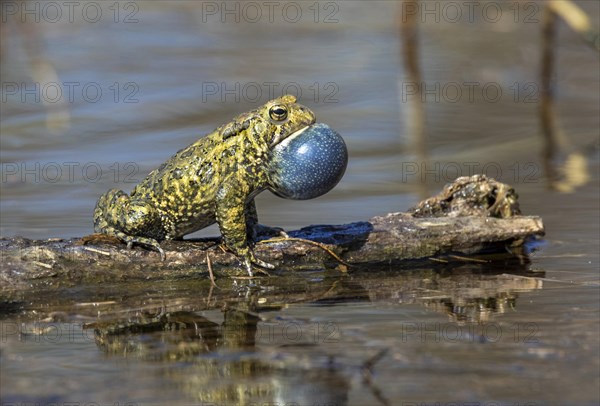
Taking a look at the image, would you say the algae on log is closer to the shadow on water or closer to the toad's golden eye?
the shadow on water

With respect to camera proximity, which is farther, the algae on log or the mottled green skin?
the mottled green skin

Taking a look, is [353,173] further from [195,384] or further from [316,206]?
[195,384]

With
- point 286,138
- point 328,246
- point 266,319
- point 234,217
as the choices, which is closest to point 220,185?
point 234,217

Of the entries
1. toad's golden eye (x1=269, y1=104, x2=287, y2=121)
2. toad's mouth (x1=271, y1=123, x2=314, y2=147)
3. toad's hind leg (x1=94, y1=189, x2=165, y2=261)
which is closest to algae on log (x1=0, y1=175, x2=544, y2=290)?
toad's hind leg (x1=94, y1=189, x2=165, y2=261)

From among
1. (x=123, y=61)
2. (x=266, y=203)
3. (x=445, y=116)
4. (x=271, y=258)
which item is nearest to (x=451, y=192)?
→ (x=271, y=258)

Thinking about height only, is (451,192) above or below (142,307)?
above

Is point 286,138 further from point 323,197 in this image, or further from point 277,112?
point 323,197
